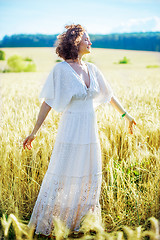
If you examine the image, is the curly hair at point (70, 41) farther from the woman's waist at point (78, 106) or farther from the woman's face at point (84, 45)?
the woman's waist at point (78, 106)

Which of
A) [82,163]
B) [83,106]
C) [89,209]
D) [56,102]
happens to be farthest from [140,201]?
[56,102]

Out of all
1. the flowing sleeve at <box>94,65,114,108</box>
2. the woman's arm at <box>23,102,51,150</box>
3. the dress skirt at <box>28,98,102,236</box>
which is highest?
the flowing sleeve at <box>94,65,114,108</box>

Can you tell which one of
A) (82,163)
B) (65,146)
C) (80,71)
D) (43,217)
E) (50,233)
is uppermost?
(80,71)

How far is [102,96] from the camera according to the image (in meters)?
1.89

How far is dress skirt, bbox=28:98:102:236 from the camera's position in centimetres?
168

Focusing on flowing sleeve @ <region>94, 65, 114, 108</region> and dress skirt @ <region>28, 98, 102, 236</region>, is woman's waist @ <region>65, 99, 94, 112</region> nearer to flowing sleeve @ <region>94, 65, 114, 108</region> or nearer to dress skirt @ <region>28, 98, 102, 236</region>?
dress skirt @ <region>28, 98, 102, 236</region>

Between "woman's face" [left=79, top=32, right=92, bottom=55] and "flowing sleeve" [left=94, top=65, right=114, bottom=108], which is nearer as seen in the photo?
"woman's face" [left=79, top=32, right=92, bottom=55]

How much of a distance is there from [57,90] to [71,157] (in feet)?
1.50

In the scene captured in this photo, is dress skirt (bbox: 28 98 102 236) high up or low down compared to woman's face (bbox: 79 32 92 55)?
down

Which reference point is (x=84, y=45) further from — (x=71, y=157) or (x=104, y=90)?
(x=71, y=157)

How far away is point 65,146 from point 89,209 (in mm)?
490

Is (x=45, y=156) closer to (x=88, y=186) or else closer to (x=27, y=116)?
(x=88, y=186)

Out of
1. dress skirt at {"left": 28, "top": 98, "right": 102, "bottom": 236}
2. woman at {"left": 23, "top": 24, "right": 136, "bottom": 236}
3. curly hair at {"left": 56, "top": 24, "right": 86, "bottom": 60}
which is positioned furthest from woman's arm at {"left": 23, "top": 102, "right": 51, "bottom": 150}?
curly hair at {"left": 56, "top": 24, "right": 86, "bottom": 60}

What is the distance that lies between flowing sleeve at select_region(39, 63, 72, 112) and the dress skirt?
0.20 feet
